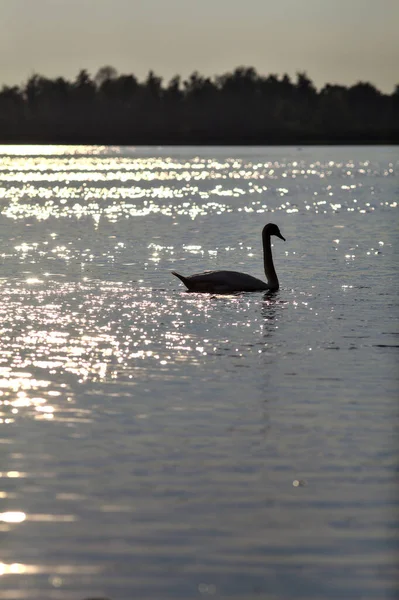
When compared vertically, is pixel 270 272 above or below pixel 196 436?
above

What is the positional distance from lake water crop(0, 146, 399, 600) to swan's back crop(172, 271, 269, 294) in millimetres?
157

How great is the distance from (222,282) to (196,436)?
10.0m

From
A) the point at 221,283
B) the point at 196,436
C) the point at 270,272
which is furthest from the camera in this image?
the point at 270,272

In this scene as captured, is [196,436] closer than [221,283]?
Yes

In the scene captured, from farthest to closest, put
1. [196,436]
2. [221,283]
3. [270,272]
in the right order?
[270,272] → [221,283] → [196,436]

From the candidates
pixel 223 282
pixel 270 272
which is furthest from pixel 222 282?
pixel 270 272

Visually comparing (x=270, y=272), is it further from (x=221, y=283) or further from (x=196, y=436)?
(x=196, y=436)

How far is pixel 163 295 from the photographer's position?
843 inches

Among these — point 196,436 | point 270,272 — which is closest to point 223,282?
point 270,272

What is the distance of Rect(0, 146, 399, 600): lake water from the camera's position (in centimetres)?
796

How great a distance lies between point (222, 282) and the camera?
21.1 metres

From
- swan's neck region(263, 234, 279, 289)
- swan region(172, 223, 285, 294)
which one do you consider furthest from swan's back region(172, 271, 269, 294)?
swan's neck region(263, 234, 279, 289)

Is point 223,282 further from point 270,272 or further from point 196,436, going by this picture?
point 196,436

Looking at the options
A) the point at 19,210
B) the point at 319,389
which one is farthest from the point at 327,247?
the point at 19,210
